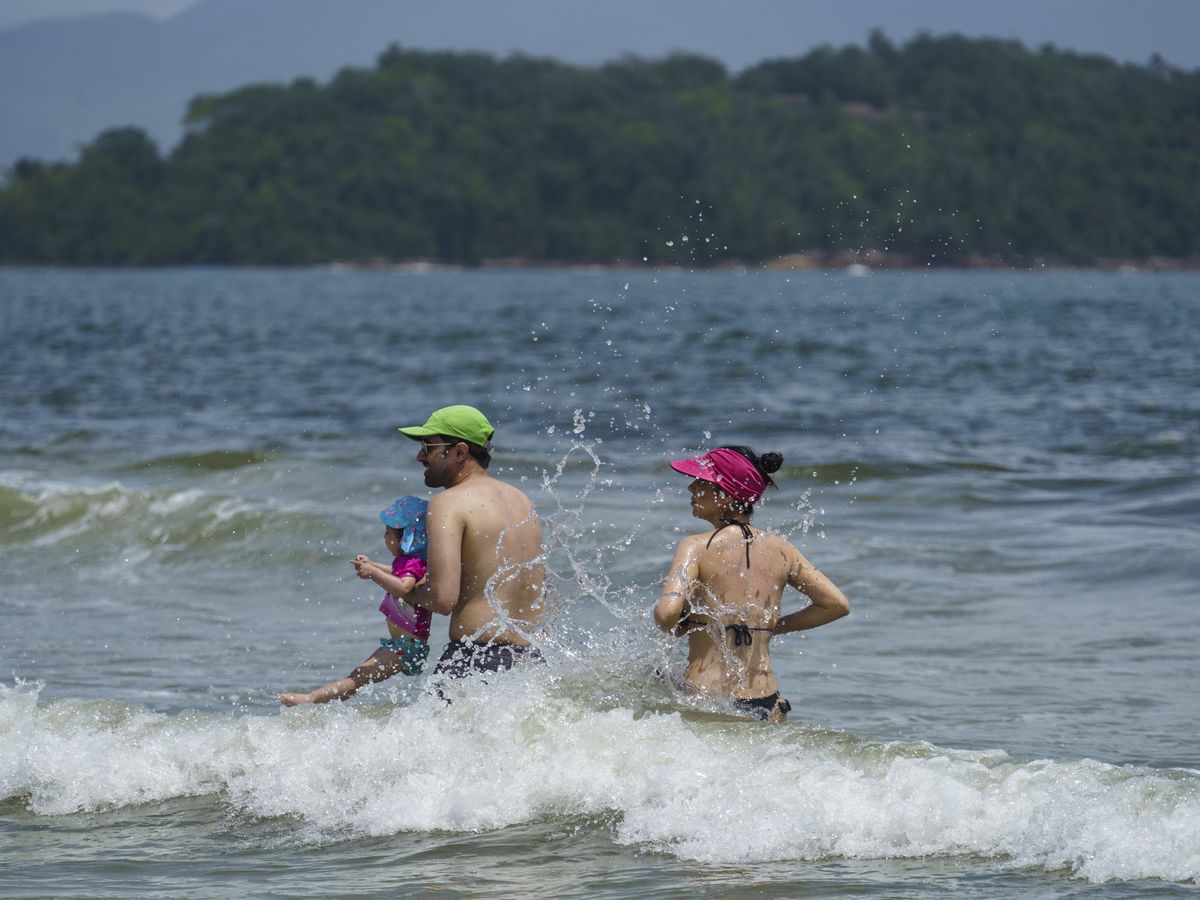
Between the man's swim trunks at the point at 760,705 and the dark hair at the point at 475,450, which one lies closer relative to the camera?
the dark hair at the point at 475,450

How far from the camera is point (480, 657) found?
7035 millimetres

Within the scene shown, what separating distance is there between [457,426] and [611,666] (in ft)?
4.95

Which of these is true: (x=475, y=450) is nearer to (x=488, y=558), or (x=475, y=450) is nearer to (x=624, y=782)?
(x=488, y=558)

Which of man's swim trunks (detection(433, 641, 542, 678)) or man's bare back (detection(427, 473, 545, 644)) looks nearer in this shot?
man's bare back (detection(427, 473, 545, 644))

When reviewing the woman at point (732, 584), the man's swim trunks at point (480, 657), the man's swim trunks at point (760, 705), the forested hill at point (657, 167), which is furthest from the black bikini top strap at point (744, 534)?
the forested hill at point (657, 167)

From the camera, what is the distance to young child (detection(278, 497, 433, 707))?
670cm

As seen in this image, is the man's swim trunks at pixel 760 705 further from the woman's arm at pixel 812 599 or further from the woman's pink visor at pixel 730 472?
the woman's pink visor at pixel 730 472

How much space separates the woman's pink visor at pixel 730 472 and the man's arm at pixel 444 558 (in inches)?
35.2

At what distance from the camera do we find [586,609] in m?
11.5

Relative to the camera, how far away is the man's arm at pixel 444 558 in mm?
6664

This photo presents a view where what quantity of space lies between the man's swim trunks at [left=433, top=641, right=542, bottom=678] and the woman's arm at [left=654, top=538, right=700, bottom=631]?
693 mm

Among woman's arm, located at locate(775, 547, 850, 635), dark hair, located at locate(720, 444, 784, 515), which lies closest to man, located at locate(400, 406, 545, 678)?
dark hair, located at locate(720, 444, 784, 515)

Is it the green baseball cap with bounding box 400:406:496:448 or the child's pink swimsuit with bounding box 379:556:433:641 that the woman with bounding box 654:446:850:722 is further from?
the child's pink swimsuit with bounding box 379:556:433:641

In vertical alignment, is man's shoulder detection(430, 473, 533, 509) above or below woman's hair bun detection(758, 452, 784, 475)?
below
